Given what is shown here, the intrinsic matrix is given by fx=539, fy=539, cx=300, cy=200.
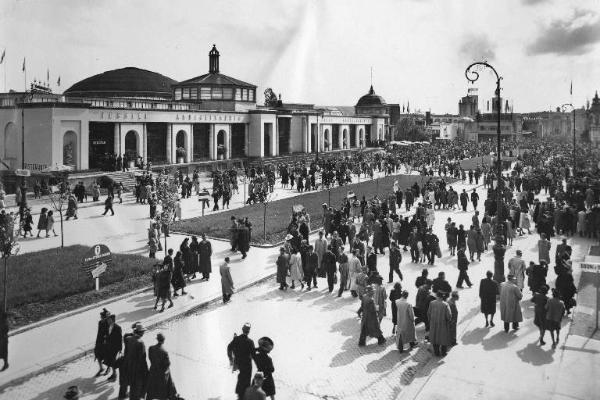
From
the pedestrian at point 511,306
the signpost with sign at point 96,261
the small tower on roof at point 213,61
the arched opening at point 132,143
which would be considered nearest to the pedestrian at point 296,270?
the signpost with sign at point 96,261

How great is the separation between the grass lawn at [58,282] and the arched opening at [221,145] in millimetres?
30997

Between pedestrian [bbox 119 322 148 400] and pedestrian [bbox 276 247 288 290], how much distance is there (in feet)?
20.1

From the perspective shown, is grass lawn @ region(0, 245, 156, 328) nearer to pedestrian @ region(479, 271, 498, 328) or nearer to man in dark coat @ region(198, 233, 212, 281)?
man in dark coat @ region(198, 233, 212, 281)

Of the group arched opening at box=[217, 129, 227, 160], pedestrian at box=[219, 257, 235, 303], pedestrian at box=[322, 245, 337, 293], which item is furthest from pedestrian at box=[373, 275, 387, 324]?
arched opening at box=[217, 129, 227, 160]

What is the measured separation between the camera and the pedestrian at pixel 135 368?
838cm

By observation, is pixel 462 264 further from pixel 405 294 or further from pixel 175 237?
pixel 175 237

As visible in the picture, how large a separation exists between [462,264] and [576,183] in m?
18.9

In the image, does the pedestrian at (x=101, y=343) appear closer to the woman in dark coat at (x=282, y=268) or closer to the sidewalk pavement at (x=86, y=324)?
the sidewalk pavement at (x=86, y=324)

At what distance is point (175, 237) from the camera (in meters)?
20.9

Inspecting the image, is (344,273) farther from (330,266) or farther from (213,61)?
(213,61)

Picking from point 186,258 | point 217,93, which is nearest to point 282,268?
point 186,258

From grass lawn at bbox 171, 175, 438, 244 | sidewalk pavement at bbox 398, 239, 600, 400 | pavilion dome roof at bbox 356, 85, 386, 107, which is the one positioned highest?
pavilion dome roof at bbox 356, 85, 386, 107

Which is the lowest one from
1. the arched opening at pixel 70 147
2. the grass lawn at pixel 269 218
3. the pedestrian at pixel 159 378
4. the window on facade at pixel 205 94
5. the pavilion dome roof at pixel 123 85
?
the pedestrian at pixel 159 378

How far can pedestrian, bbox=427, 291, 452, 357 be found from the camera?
33.1 ft
